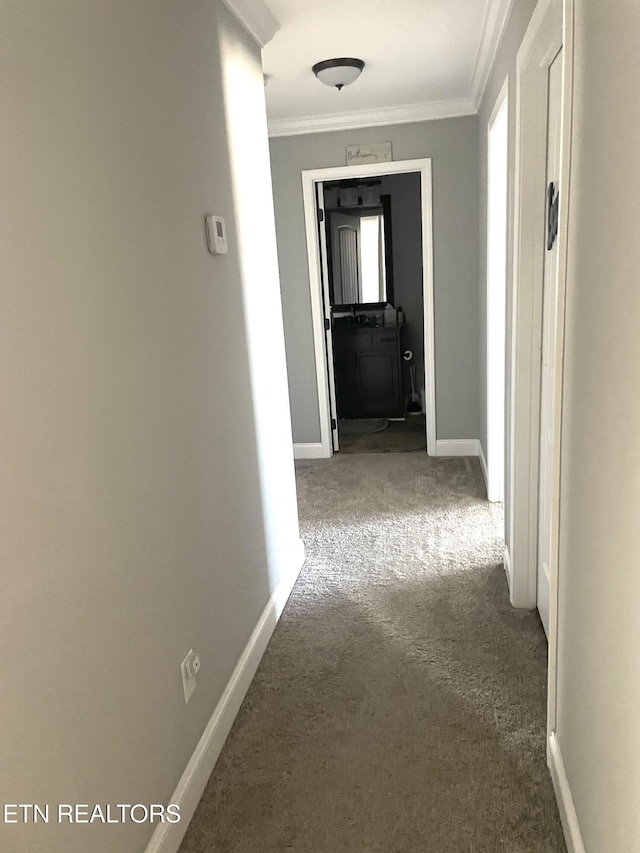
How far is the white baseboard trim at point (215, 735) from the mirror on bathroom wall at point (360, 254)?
3760 millimetres

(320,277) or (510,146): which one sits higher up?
(510,146)

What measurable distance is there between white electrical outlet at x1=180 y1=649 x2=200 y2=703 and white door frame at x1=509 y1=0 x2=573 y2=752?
3.15 ft

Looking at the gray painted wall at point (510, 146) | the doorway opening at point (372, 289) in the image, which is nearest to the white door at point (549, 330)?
the gray painted wall at point (510, 146)

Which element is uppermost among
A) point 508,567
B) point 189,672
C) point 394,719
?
point 189,672

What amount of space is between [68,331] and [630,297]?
0.97 meters

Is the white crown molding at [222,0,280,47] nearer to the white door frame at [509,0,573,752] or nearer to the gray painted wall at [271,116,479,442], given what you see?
the white door frame at [509,0,573,752]

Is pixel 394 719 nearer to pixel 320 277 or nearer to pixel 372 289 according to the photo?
pixel 320 277

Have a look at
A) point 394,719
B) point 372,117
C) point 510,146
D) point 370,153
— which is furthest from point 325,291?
point 394,719

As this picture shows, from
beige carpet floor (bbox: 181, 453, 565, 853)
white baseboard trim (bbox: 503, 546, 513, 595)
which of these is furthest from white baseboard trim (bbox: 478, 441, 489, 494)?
white baseboard trim (bbox: 503, 546, 513, 595)

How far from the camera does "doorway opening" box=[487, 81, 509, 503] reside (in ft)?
10.3

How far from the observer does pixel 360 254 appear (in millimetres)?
5691

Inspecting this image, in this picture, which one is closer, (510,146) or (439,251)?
(510,146)

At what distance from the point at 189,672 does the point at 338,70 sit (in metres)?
2.71

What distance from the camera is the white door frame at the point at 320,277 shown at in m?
4.01
